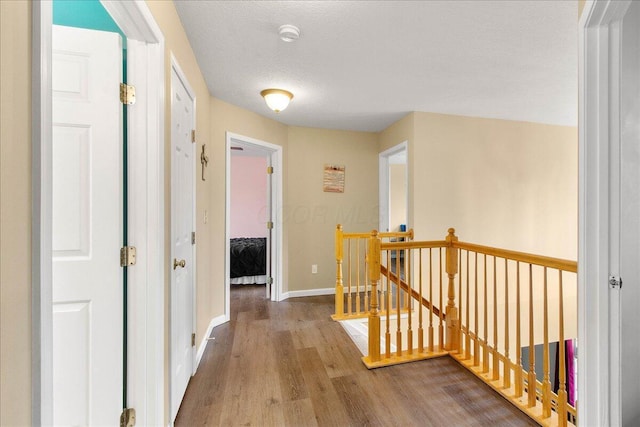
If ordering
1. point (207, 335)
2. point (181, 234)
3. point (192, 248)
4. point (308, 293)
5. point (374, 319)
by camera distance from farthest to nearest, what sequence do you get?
point (308, 293) < point (207, 335) < point (374, 319) < point (192, 248) < point (181, 234)

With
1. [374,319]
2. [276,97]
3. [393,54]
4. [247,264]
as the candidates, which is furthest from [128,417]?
[247,264]

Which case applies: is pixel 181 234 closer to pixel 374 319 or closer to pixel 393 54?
pixel 374 319

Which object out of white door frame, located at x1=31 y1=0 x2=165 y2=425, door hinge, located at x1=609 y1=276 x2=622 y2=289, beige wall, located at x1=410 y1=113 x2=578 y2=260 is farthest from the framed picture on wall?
door hinge, located at x1=609 y1=276 x2=622 y2=289

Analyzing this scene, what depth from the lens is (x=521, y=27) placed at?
5.91 ft

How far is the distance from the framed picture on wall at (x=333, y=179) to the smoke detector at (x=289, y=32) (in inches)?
90.3

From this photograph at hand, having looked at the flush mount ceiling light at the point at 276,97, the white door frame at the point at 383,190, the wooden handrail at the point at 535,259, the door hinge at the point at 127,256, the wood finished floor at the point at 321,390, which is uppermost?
the flush mount ceiling light at the point at 276,97

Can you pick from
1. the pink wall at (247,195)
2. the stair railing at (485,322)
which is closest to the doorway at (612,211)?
the stair railing at (485,322)

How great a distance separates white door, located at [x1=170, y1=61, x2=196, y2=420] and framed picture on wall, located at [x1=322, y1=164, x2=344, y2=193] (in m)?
2.24

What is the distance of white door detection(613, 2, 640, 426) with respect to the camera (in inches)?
40.5

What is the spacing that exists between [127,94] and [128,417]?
1455mm

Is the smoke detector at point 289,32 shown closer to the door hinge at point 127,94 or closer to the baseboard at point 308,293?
the door hinge at point 127,94

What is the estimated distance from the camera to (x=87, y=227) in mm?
1168

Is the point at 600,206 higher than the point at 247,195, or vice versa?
the point at 247,195

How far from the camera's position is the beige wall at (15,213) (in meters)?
0.50
